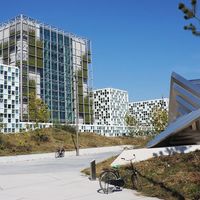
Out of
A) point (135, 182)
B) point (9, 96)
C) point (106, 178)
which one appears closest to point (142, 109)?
point (9, 96)

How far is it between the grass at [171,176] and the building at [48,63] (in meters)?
71.3

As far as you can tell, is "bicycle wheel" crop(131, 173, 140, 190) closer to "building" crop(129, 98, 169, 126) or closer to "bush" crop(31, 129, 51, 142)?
"bush" crop(31, 129, 51, 142)

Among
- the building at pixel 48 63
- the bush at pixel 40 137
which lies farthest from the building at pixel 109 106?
the bush at pixel 40 137

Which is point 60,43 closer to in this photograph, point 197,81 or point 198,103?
point 197,81

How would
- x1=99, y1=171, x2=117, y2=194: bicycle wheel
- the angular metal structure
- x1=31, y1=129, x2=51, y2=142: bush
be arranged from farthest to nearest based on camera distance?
1. x1=31, y1=129, x2=51, y2=142: bush
2. the angular metal structure
3. x1=99, y1=171, x2=117, y2=194: bicycle wheel

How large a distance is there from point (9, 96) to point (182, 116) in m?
61.1

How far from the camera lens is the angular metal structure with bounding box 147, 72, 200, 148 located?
61.6ft

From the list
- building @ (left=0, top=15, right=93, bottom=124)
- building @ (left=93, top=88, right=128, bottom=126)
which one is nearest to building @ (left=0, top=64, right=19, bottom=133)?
building @ (left=0, top=15, right=93, bottom=124)

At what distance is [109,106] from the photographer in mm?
160625

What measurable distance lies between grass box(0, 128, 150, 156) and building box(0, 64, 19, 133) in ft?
71.7

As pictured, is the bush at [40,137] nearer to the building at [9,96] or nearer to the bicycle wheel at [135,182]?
the building at [9,96]

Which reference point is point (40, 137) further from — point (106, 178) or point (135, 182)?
point (106, 178)

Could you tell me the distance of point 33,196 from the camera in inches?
445

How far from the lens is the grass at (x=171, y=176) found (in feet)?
33.2
